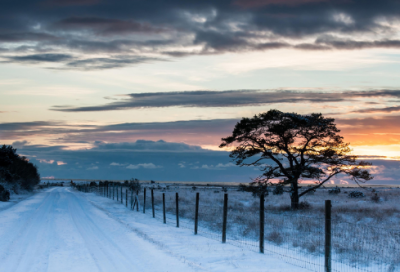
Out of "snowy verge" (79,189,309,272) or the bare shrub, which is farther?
the bare shrub

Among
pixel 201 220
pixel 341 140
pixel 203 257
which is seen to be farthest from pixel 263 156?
pixel 203 257

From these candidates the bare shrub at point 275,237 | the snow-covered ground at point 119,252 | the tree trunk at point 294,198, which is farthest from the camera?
the tree trunk at point 294,198

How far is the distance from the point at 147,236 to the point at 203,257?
4.29 m

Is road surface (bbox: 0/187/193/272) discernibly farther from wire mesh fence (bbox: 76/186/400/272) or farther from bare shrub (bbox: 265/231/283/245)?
bare shrub (bbox: 265/231/283/245)

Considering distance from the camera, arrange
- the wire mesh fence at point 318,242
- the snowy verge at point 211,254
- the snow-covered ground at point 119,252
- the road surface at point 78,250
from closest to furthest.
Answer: the road surface at point 78,250
the snow-covered ground at point 119,252
the snowy verge at point 211,254
the wire mesh fence at point 318,242

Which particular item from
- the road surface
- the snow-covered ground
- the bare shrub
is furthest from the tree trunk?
the road surface

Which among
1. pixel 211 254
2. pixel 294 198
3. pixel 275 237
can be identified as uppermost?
pixel 294 198

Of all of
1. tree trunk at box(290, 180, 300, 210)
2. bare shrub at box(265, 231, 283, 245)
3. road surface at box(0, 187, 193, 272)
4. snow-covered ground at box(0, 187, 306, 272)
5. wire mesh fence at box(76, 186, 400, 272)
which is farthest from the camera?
tree trunk at box(290, 180, 300, 210)

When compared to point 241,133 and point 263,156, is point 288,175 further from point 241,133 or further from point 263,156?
point 241,133

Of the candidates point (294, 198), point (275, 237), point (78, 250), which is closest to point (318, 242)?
point (275, 237)

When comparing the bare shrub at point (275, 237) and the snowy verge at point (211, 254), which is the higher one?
the snowy verge at point (211, 254)

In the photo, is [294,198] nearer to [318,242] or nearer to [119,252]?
[318,242]

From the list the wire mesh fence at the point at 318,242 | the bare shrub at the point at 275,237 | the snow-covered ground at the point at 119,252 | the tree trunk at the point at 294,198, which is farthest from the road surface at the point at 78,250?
the tree trunk at the point at 294,198

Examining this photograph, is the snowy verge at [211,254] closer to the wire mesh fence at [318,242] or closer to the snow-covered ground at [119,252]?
the snow-covered ground at [119,252]
